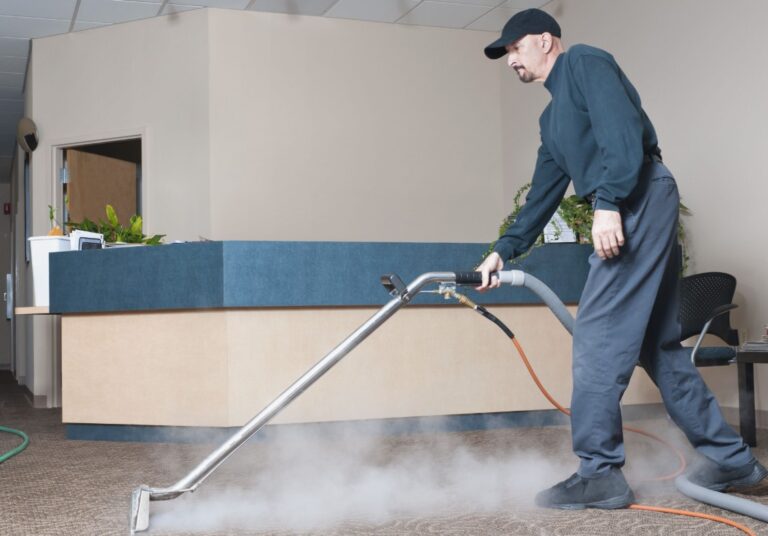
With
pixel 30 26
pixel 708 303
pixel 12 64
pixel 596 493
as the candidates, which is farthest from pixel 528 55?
pixel 12 64

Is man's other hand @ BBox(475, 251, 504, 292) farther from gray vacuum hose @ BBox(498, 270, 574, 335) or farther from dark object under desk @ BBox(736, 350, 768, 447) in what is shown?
dark object under desk @ BBox(736, 350, 768, 447)

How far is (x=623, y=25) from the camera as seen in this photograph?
15.8 feet

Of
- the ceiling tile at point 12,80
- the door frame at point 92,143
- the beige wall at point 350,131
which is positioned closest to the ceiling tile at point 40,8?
the door frame at point 92,143

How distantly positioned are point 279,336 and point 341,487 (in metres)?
1.13

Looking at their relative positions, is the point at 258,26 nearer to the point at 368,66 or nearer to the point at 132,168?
the point at 368,66

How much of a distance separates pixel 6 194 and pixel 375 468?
1033cm

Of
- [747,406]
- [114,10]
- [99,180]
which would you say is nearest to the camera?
[747,406]

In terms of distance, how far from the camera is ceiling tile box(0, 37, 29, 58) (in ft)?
18.8

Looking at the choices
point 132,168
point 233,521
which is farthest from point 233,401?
point 132,168

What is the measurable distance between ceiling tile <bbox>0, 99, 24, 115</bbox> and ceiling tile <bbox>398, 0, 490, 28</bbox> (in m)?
3.73

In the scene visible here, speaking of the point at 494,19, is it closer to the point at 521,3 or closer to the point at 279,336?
the point at 521,3

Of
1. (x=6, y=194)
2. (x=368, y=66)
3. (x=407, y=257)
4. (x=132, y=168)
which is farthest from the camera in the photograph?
(x=6, y=194)

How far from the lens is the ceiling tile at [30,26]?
5387 millimetres

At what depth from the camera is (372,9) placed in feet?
18.4
